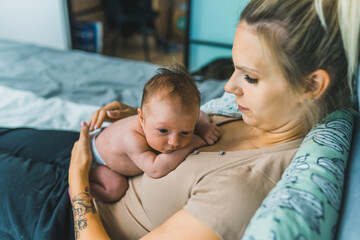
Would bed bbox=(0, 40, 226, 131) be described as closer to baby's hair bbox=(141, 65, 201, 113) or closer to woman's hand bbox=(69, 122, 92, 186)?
woman's hand bbox=(69, 122, 92, 186)

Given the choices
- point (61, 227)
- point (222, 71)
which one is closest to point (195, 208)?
point (61, 227)

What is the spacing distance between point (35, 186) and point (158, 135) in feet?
1.58

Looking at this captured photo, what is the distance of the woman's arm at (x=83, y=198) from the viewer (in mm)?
811

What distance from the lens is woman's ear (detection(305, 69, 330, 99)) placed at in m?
0.69

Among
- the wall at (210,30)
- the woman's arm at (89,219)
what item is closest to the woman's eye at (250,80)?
the woman's arm at (89,219)

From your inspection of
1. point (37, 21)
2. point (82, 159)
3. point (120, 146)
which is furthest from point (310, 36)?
point (37, 21)

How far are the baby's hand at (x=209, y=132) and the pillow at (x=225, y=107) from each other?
105 millimetres

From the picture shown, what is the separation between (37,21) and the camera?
3637 mm

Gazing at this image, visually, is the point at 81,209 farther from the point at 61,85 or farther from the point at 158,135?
the point at 61,85

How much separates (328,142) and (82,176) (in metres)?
0.71

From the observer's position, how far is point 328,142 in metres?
Answer: 0.71

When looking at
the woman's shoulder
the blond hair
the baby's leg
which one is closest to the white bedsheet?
the baby's leg

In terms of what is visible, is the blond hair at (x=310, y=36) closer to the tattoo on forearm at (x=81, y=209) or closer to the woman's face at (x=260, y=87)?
the woman's face at (x=260, y=87)

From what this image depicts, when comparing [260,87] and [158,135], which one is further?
[158,135]
